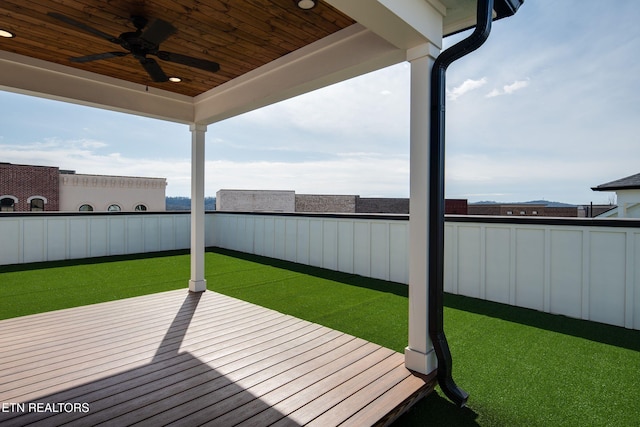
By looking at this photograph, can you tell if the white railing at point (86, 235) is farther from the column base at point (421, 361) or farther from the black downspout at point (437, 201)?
the black downspout at point (437, 201)

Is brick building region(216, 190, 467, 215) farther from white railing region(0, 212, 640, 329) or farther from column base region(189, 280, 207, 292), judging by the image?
column base region(189, 280, 207, 292)

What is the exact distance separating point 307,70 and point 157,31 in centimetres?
117

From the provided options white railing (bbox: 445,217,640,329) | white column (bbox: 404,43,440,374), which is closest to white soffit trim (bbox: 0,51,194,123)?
white column (bbox: 404,43,440,374)

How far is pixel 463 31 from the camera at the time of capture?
2547 mm

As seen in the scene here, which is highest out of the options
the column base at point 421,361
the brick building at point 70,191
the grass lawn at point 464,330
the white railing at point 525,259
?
the brick building at point 70,191

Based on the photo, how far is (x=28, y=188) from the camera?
19078 millimetres

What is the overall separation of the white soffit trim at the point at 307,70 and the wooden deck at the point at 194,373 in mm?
2207

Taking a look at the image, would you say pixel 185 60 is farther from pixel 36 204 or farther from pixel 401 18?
pixel 36 204

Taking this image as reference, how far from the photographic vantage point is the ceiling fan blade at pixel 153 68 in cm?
265

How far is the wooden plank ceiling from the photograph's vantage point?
231 centimetres

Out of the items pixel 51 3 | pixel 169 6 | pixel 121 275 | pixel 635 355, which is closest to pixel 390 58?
pixel 169 6

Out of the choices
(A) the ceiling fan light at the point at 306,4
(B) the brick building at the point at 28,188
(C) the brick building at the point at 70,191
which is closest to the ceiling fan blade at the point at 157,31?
(A) the ceiling fan light at the point at 306,4

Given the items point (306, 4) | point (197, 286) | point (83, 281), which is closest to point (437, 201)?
point (306, 4)

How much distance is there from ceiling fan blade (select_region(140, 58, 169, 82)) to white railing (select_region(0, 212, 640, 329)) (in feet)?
11.4
